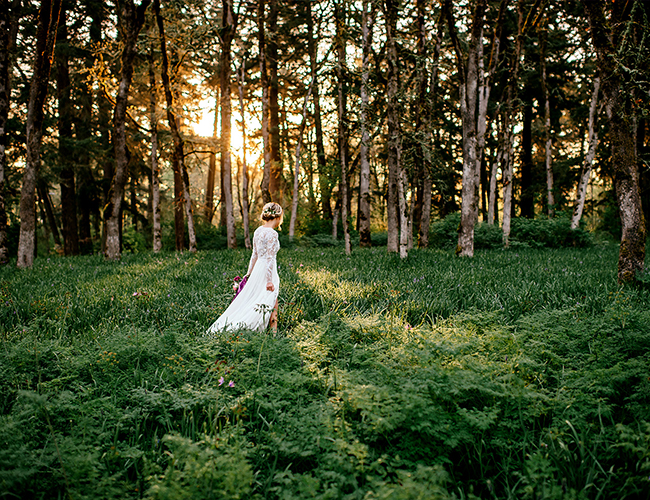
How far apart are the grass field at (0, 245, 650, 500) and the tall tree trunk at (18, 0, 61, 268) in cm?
646

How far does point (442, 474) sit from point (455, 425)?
0.71m

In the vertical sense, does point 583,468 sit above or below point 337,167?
below

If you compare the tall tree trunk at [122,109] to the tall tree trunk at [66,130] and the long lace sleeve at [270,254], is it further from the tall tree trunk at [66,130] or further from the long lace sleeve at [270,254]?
the long lace sleeve at [270,254]

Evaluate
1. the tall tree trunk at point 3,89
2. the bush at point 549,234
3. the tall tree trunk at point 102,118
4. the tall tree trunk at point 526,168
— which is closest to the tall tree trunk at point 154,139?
the tall tree trunk at point 3,89

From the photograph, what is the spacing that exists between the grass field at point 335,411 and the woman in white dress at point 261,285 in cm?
38

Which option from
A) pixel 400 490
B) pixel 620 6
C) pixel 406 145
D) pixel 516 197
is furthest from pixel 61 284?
pixel 516 197

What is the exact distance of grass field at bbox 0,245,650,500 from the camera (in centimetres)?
202

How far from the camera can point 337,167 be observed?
21.7m

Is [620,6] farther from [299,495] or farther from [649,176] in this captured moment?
[649,176]

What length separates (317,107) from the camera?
23391 mm

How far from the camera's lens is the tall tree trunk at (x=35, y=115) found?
392 inches

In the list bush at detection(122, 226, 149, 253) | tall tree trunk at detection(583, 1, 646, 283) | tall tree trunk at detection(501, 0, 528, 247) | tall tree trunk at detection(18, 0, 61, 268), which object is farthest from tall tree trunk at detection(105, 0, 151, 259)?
tall tree trunk at detection(501, 0, 528, 247)

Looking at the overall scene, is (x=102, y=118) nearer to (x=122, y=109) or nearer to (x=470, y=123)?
(x=122, y=109)

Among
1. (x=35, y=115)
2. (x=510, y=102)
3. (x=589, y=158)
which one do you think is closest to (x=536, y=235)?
(x=589, y=158)
